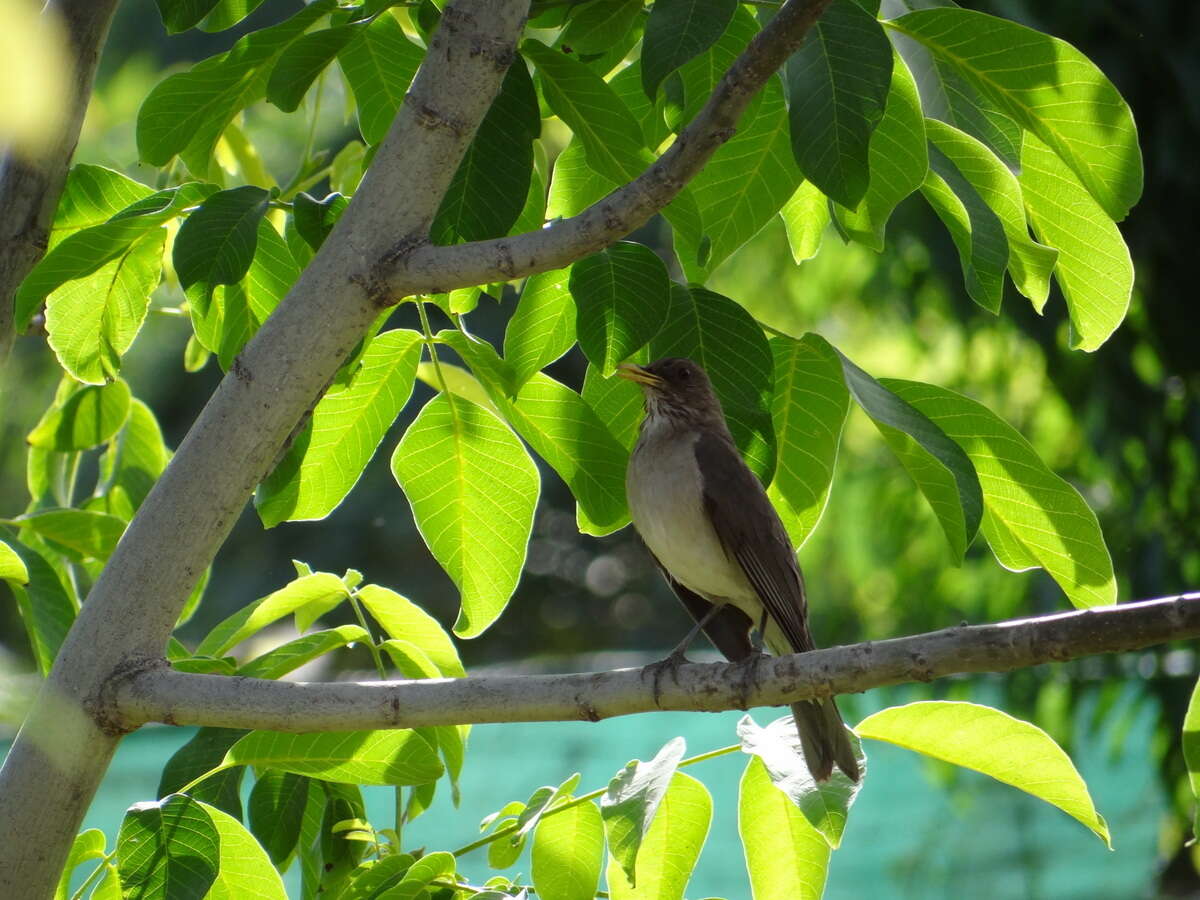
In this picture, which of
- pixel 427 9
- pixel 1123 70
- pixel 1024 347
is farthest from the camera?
pixel 1024 347

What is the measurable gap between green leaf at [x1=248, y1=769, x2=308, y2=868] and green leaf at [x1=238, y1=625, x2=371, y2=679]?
9.0 inches

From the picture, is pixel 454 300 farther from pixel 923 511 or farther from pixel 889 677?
pixel 923 511

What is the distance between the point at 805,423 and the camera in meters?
2.19

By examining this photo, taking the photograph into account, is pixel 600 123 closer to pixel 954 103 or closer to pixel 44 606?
pixel 954 103

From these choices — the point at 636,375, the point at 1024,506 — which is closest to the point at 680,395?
the point at 636,375

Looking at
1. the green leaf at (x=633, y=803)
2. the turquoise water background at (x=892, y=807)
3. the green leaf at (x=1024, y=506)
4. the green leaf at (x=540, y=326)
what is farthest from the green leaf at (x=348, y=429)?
the turquoise water background at (x=892, y=807)

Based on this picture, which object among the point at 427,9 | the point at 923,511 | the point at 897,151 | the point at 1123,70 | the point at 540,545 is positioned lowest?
the point at 540,545

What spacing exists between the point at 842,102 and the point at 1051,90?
356 mm

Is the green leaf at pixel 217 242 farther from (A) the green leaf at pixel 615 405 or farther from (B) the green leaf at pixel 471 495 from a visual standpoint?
(A) the green leaf at pixel 615 405

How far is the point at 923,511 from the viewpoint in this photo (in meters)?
9.41

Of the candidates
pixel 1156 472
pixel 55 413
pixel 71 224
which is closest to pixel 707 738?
pixel 55 413

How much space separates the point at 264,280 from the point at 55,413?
81 centimetres

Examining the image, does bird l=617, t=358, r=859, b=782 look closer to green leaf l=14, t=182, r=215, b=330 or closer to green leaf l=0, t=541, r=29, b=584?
green leaf l=14, t=182, r=215, b=330

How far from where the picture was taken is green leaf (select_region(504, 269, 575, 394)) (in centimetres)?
217
